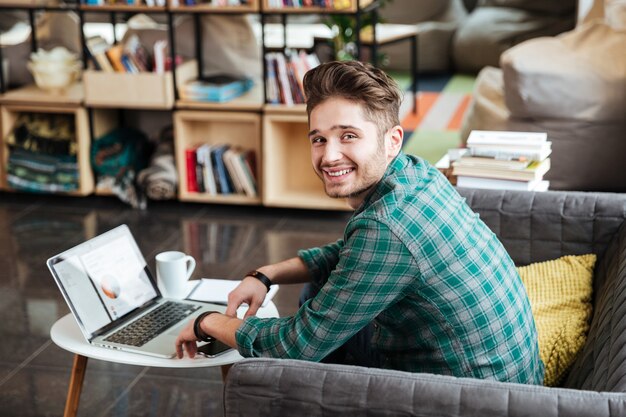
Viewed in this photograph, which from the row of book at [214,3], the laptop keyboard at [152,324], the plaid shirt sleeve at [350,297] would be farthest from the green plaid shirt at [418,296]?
the row of book at [214,3]

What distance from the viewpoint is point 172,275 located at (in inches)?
94.0

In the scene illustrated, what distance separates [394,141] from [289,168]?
307cm

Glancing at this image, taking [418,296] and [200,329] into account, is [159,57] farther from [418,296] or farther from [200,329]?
[418,296]

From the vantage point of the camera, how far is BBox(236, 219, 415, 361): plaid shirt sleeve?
5.39 feet

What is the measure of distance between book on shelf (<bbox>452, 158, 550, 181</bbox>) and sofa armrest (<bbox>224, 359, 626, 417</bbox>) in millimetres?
1465

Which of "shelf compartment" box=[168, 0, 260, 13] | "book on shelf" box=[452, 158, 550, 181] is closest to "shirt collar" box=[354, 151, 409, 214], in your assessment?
"book on shelf" box=[452, 158, 550, 181]

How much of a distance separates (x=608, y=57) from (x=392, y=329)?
278 centimetres

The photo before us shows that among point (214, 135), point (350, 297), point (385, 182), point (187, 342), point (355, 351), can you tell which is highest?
point (385, 182)

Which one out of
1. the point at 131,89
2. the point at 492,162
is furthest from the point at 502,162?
the point at 131,89

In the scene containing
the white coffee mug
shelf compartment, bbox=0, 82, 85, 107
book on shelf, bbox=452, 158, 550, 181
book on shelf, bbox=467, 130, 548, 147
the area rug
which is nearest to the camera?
the white coffee mug

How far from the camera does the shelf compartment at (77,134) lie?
4898 millimetres

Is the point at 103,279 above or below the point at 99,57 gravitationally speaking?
below

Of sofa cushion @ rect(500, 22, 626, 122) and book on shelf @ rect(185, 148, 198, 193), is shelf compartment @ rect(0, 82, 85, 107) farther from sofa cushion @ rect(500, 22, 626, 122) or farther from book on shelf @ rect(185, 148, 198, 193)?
sofa cushion @ rect(500, 22, 626, 122)

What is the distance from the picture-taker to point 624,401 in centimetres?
134
